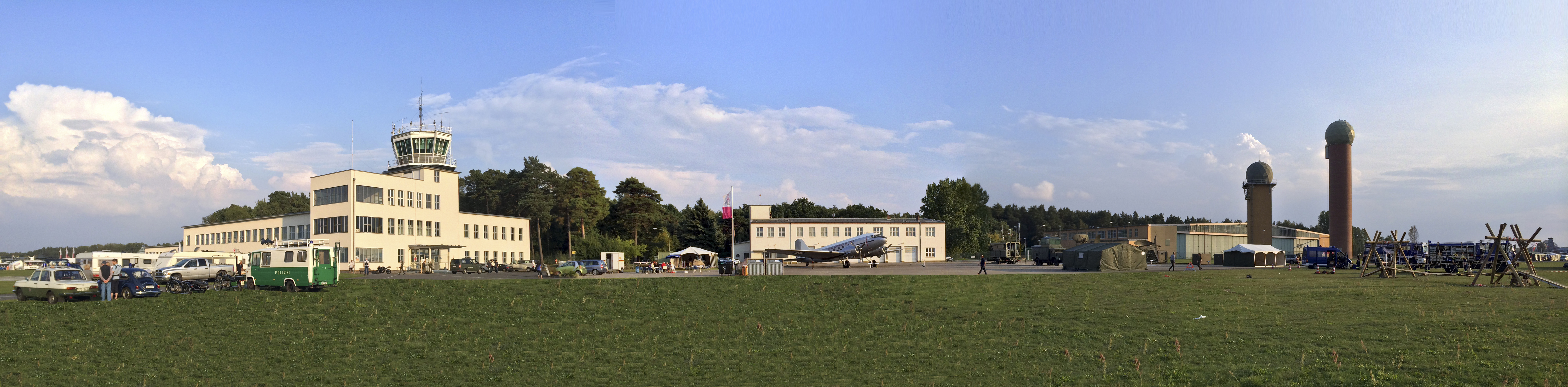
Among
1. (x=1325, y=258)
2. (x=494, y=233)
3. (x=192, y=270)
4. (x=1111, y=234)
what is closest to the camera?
(x=192, y=270)

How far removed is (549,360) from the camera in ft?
74.8

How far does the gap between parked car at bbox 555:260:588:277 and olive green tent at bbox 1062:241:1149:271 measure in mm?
33303

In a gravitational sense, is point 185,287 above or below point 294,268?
below

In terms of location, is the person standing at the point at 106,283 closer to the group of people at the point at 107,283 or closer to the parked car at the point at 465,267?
the group of people at the point at 107,283

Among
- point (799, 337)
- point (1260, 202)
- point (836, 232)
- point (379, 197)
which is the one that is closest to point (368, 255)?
point (379, 197)

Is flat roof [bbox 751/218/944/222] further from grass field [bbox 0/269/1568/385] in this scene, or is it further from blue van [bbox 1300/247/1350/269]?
grass field [bbox 0/269/1568/385]

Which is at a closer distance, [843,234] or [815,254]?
[815,254]

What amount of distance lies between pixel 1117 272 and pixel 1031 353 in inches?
1140

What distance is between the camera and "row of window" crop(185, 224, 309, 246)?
73562 millimetres

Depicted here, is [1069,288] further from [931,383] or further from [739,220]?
[739,220]

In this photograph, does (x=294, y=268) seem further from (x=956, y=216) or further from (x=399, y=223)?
(x=956, y=216)

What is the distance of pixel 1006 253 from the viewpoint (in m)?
80.6

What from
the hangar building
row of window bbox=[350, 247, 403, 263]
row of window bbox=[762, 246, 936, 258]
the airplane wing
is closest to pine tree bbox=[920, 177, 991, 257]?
the hangar building

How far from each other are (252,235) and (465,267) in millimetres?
32543
